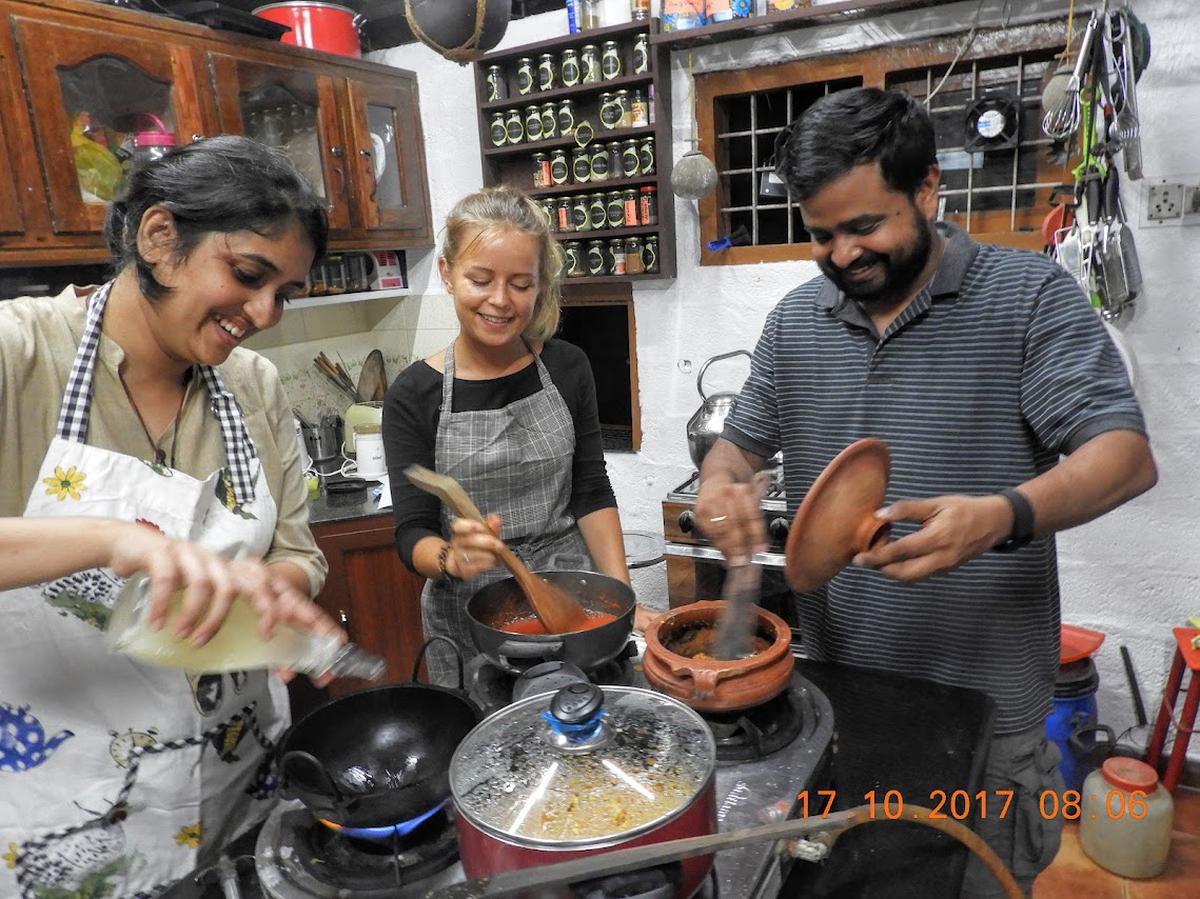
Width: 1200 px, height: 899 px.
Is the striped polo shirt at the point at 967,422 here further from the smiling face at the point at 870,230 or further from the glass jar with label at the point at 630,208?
the glass jar with label at the point at 630,208

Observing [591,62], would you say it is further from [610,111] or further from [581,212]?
[581,212]

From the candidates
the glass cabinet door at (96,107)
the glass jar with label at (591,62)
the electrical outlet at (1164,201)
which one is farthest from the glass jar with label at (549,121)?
the electrical outlet at (1164,201)

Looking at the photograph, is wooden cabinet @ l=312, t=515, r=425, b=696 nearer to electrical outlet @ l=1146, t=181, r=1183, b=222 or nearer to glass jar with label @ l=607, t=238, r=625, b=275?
glass jar with label @ l=607, t=238, r=625, b=275

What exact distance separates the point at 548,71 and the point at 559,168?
0.35m

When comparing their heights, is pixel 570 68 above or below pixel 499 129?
above

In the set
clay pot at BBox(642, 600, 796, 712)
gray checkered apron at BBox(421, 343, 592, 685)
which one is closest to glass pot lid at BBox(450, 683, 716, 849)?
clay pot at BBox(642, 600, 796, 712)

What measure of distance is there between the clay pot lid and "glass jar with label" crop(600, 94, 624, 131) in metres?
2.29

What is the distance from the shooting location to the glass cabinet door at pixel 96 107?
7.20ft

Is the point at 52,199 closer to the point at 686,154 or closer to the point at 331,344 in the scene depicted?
the point at 331,344

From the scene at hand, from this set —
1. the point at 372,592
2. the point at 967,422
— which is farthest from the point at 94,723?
the point at 372,592

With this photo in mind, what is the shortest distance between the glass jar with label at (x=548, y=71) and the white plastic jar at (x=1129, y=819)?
9.69 feet

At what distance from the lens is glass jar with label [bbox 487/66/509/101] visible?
3.10m

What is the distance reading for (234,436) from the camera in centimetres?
123

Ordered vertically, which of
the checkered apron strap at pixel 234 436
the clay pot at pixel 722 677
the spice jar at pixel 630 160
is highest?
the spice jar at pixel 630 160
